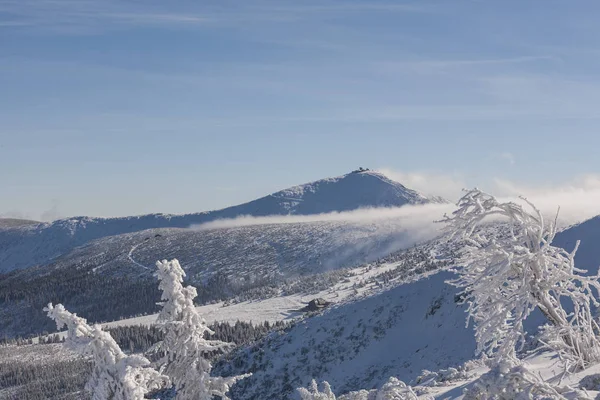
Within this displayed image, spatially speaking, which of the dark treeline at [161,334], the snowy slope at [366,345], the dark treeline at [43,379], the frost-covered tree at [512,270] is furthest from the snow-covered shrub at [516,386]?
the dark treeline at [43,379]

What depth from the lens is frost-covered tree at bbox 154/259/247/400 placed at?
1888cm

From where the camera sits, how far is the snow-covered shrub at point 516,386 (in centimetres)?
1084

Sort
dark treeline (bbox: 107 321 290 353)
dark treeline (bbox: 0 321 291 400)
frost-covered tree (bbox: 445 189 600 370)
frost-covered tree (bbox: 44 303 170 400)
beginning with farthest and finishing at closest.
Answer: dark treeline (bbox: 107 321 290 353) → dark treeline (bbox: 0 321 291 400) → frost-covered tree (bbox: 44 303 170 400) → frost-covered tree (bbox: 445 189 600 370)

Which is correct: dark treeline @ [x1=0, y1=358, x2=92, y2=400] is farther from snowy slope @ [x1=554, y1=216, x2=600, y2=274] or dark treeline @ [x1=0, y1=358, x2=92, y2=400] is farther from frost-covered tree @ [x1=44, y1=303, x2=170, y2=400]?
frost-covered tree @ [x1=44, y1=303, x2=170, y2=400]

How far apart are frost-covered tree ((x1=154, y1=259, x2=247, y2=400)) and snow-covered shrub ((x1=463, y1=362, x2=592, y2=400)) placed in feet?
31.6

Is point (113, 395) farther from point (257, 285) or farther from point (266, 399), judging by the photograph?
point (257, 285)

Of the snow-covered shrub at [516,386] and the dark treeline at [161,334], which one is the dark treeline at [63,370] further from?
the snow-covered shrub at [516,386]

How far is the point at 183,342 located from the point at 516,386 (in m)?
11.2

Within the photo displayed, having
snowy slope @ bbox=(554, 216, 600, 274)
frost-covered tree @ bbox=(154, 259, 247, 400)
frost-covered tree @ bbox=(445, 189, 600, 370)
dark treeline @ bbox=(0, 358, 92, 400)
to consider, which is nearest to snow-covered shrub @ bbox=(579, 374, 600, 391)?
frost-covered tree @ bbox=(445, 189, 600, 370)

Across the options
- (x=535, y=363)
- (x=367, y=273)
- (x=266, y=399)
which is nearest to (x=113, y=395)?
(x=535, y=363)

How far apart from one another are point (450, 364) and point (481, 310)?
34208 millimetres

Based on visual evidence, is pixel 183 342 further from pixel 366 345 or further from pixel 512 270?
pixel 366 345

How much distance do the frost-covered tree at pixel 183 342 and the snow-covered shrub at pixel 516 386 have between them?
9625 mm

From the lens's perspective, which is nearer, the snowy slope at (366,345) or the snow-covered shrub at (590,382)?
the snow-covered shrub at (590,382)
